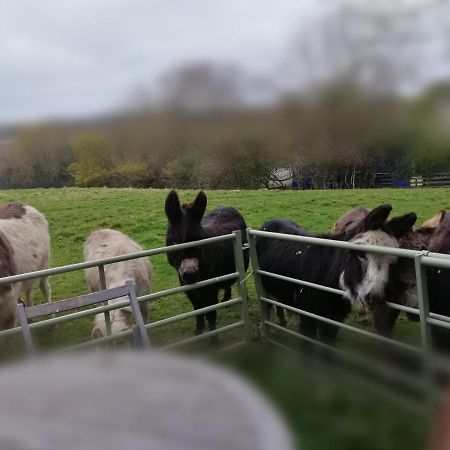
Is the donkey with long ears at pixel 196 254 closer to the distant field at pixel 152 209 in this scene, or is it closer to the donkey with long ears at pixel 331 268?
the donkey with long ears at pixel 331 268

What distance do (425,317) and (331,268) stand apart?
840mm

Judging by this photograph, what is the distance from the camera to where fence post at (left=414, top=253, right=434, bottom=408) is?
2.57 metres

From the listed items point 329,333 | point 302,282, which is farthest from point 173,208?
point 329,333

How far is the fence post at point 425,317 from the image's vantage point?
2.57m

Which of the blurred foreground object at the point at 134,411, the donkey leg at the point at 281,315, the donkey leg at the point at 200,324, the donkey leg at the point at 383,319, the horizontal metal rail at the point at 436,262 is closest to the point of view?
the blurred foreground object at the point at 134,411

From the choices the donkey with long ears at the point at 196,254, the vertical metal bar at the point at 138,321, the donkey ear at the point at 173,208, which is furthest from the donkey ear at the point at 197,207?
the vertical metal bar at the point at 138,321

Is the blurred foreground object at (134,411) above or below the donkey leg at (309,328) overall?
above

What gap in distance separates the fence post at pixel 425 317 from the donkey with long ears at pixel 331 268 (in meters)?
0.30

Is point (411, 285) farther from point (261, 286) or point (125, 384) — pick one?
point (125, 384)

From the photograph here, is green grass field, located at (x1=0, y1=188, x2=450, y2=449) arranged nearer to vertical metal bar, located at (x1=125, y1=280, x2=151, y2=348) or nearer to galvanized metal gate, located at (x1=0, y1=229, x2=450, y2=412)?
galvanized metal gate, located at (x1=0, y1=229, x2=450, y2=412)

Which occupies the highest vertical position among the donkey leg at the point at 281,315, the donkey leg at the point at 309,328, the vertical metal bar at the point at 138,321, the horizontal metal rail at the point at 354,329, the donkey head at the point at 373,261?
the donkey head at the point at 373,261

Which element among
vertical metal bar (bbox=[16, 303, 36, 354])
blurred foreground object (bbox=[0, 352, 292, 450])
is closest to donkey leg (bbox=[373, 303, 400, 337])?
blurred foreground object (bbox=[0, 352, 292, 450])

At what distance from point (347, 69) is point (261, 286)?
86.5 inches

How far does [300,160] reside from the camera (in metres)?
3.56
